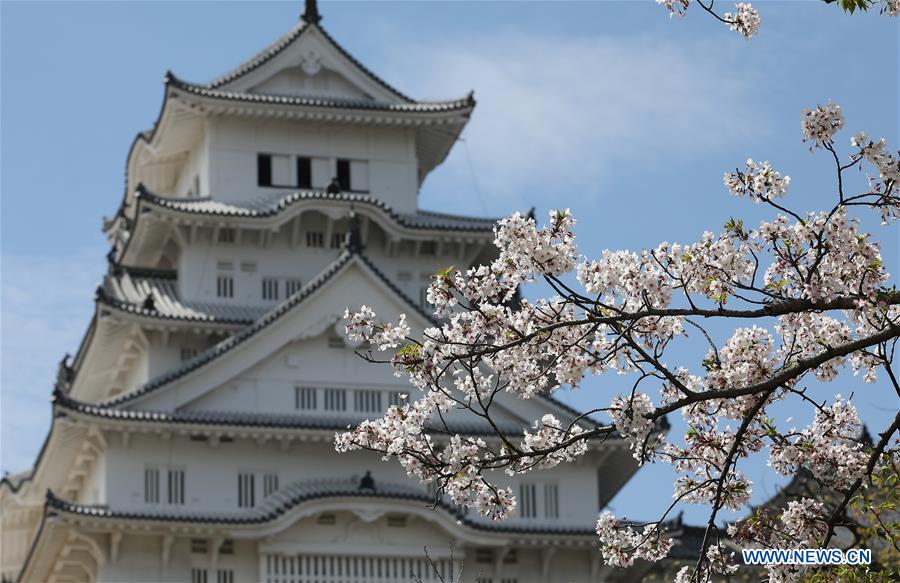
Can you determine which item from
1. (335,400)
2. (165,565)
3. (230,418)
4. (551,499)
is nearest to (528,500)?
(551,499)

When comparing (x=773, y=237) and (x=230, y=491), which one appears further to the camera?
(x=230, y=491)

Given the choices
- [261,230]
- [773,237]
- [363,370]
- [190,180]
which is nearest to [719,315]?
[773,237]

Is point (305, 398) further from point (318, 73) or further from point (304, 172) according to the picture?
point (318, 73)

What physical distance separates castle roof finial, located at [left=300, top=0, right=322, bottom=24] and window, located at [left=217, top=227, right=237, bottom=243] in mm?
6804

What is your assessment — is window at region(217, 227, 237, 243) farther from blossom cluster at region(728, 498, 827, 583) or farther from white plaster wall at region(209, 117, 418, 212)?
blossom cluster at region(728, 498, 827, 583)

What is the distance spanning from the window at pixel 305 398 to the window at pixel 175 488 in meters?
3.04

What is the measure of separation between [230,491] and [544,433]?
26.6 m

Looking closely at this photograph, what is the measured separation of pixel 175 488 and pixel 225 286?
254 inches

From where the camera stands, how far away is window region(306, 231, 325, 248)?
45625mm

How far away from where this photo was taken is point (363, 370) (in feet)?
137

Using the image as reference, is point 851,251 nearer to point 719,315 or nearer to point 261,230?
point 719,315

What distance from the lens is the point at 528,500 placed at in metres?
41.6

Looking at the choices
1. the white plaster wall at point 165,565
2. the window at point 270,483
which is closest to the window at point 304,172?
the window at point 270,483

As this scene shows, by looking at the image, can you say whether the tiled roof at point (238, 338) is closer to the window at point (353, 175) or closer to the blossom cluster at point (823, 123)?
the window at point (353, 175)
